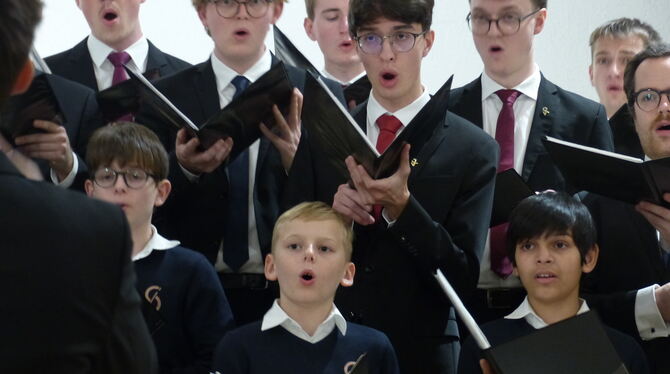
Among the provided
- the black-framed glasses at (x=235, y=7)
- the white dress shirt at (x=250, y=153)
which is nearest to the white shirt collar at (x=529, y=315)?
the white dress shirt at (x=250, y=153)

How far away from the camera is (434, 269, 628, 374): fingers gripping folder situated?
2.21m

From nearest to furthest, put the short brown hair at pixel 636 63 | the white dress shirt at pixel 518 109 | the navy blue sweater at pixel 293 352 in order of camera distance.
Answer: the navy blue sweater at pixel 293 352, the short brown hair at pixel 636 63, the white dress shirt at pixel 518 109

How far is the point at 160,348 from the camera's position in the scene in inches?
98.1

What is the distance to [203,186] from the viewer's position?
2705 mm

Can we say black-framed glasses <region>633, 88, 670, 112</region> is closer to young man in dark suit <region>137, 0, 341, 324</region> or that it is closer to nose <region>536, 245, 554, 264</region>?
nose <region>536, 245, 554, 264</region>

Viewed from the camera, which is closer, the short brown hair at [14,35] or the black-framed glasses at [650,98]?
the short brown hair at [14,35]

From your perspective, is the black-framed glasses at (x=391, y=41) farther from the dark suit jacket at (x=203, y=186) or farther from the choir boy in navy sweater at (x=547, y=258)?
the choir boy in navy sweater at (x=547, y=258)

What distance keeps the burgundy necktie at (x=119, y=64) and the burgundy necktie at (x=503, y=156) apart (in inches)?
39.8

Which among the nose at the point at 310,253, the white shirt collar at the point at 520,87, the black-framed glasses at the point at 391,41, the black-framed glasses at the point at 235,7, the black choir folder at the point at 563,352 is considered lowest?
the black choir folder at the point at 563,352

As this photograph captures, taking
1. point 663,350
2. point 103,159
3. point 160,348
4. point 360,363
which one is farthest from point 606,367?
point 103,159

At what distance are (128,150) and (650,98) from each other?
4.03 feet

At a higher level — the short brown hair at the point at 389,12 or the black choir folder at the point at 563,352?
the short brown hair at the point at 389,12

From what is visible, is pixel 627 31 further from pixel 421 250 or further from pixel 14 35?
pixel 14 35

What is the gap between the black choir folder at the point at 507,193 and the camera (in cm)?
271
